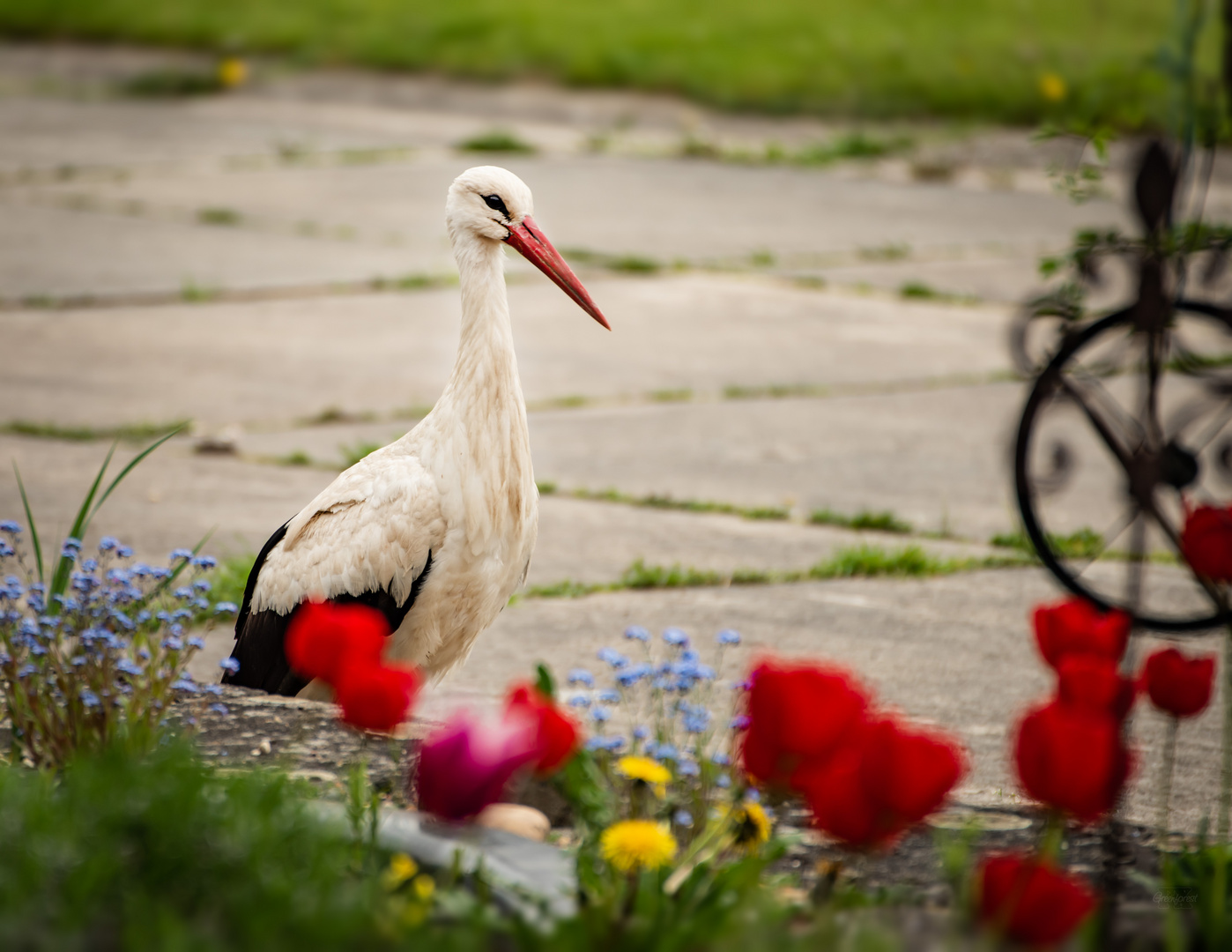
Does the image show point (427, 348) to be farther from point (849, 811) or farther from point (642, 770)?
point (849, 811)

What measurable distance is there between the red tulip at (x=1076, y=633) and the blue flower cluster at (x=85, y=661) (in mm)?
1625

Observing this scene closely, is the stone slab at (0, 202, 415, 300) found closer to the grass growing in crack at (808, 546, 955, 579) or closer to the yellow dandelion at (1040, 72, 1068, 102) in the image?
the grass growing in crack at (808, 546, 955, 579)

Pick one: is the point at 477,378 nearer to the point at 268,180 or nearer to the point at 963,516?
the point at 963,516

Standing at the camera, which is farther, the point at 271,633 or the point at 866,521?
the point at 866,521

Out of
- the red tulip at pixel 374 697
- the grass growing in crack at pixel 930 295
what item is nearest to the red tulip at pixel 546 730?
the red tulip at pixel 374 697

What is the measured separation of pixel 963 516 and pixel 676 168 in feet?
25.1

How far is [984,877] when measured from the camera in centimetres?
170

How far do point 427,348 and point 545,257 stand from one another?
4.03 meters

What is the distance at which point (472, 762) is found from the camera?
1.79m

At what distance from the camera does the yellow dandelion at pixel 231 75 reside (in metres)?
16.9

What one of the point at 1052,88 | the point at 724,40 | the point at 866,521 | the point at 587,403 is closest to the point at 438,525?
the point at 866,521

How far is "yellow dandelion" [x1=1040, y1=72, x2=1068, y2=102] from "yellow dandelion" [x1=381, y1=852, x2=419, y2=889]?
533 inches

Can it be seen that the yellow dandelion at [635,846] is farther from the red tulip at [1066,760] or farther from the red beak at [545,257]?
the red beak at [545,257]

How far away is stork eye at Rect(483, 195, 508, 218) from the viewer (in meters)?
3.64
